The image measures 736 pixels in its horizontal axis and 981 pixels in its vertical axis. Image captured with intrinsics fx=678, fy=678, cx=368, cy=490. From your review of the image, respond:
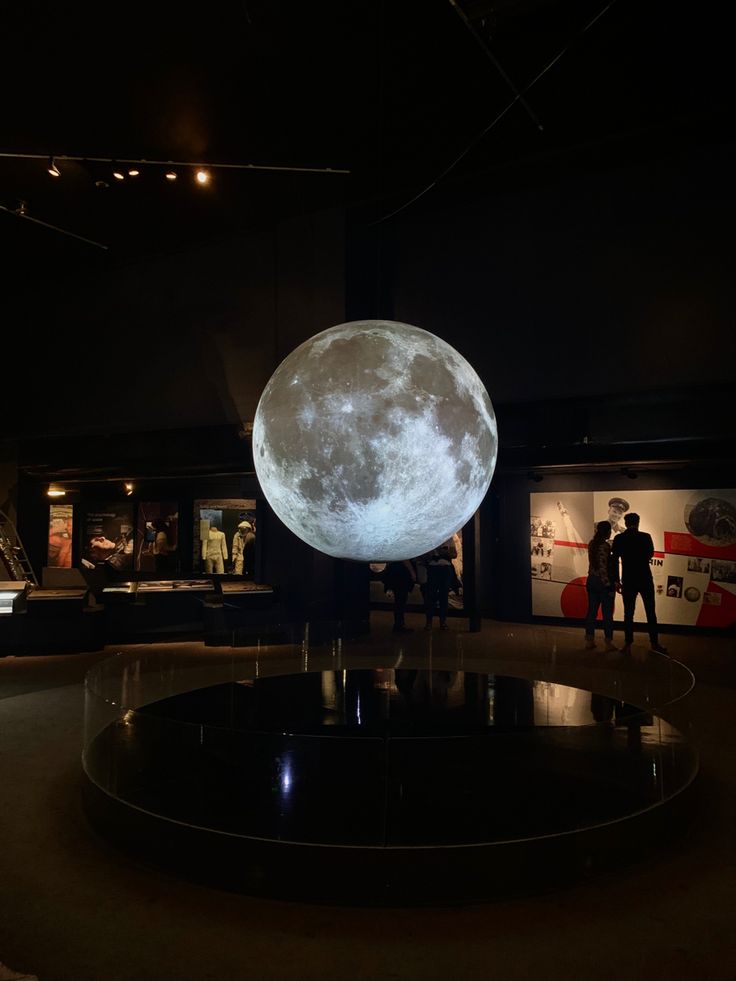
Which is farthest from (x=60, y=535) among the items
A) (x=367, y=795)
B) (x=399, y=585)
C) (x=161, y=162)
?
(x=367, y=795)

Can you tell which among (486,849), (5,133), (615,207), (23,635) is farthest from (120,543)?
(486,849)

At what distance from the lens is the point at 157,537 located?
16609 mm

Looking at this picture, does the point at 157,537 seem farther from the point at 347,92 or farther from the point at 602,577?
the point at 347,92

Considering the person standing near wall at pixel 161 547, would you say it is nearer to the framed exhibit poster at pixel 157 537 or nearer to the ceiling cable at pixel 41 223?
the framed exhibit poster at pixel 157 537

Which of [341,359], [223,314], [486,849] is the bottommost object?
[486,849]

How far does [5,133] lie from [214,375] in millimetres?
5201

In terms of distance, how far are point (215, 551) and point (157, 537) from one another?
1.67m

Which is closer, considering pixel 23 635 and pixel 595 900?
pixel 595 900

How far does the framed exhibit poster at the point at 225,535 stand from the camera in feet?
52.0

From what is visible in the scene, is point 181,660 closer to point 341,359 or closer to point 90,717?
point 90,717

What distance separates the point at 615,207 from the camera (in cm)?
1017

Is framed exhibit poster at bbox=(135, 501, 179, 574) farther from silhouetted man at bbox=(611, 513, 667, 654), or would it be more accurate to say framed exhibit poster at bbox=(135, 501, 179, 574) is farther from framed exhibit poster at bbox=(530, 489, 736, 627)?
silhouetted man at bbox=(611, 513, 667, 654)

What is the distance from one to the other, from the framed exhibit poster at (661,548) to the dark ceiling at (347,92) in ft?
19.3

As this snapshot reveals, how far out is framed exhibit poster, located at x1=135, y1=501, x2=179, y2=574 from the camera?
53.9 feet
